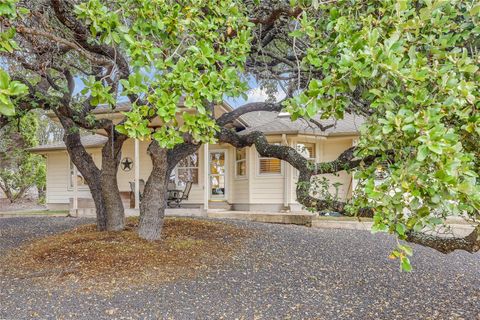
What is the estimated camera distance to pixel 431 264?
6504 millimetres

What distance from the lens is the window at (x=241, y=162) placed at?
1328 centimetres

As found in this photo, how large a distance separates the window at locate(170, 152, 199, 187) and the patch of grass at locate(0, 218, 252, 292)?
21.7ft

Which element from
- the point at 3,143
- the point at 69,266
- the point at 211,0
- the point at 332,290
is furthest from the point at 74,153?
the point at 3,143

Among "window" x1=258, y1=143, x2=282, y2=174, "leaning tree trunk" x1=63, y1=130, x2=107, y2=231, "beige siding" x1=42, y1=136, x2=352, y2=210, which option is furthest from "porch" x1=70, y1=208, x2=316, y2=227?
"leaning tree trunk" x1=63, y1=130, x2=107, y2=231

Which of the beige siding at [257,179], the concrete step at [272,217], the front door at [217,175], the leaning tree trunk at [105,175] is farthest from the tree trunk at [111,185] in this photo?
the front door at [217,175]

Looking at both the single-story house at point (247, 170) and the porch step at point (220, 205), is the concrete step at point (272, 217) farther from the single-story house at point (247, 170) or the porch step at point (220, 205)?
the porch step at point (220, 205)

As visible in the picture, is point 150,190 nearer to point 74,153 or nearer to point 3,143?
point 74,153

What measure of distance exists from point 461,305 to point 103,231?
5978 mm

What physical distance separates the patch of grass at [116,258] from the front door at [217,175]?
6.49m

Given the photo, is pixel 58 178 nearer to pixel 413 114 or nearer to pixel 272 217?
pixel 272 217

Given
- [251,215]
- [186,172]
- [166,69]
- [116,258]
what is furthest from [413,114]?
[186,172]

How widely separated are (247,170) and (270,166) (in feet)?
2.75

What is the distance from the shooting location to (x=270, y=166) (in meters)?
13.0

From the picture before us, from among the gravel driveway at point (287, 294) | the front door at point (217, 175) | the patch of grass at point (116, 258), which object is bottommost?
the gravel driveway at point (287, 294)
